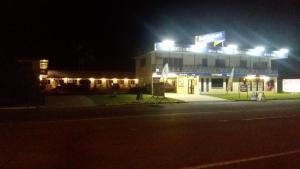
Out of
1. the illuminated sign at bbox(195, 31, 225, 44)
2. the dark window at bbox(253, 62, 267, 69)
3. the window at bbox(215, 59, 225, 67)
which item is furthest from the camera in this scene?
the dark window at bbox(253, 62, 267, 69)

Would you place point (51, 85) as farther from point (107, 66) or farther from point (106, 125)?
point (106, 125)

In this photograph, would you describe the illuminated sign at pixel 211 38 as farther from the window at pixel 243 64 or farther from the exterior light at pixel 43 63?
the exterior light at pixel 43 63

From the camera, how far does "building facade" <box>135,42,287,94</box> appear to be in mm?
44406

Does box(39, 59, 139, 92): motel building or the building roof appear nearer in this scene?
box(39, 59, 139, 92): motel building

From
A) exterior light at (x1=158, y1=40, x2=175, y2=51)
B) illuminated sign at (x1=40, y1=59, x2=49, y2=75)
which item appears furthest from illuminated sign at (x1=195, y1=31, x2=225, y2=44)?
illuminated sign at (x1=40, y1=59, x2=49, y2=75)

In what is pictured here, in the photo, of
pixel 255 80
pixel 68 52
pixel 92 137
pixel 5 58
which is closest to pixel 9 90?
pixel 5 58

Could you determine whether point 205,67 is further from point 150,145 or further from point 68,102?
point 150,145

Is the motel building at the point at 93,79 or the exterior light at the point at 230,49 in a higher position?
the exterior light at the point at 230,49

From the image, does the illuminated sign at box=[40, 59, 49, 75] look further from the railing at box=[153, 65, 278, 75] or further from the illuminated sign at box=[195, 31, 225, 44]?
the illuminated sign at box=[195, 31, 225, 44]

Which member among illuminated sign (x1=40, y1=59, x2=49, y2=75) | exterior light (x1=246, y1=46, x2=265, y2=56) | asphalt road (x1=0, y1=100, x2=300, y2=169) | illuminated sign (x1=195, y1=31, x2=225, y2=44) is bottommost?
asphalt road (x1=0, y1=100, x2=300, y2=169)

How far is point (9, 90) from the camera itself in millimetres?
30094

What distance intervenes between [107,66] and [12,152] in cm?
6591

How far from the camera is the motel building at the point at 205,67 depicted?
4438cm

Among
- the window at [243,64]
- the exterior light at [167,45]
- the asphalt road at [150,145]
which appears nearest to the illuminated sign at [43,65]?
the exterior light at [167,45]
